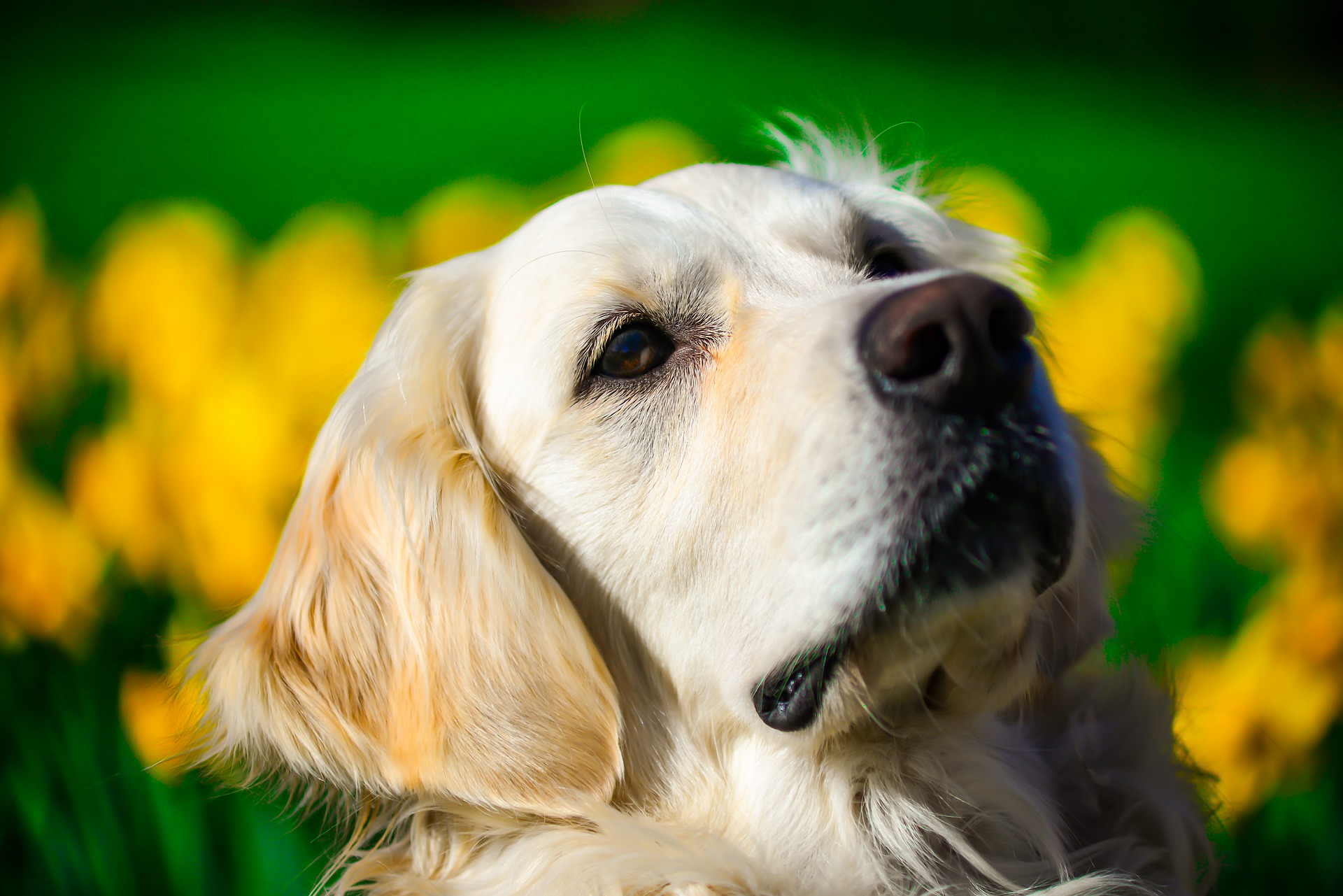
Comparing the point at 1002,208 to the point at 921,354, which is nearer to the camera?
the point at 921,354

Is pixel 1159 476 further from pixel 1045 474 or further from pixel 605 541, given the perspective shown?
pixel 605 541

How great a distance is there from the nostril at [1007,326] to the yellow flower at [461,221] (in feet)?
5.21

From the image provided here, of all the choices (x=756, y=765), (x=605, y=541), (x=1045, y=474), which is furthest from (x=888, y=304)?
(x=756, y=765)

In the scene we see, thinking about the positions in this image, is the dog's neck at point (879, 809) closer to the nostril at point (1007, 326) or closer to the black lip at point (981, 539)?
the black lip at point (981, 539)

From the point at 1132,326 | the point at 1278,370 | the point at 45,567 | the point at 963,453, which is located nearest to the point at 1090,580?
the point at 963,453

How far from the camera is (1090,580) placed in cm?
164

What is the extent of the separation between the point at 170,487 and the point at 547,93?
1510mm

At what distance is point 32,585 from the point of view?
2006 mm

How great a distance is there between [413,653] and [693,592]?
46cm

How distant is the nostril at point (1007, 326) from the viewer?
1.09 metres

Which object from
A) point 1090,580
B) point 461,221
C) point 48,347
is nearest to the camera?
point 1090,580

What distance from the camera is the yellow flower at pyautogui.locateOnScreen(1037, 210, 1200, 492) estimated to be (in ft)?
8.17

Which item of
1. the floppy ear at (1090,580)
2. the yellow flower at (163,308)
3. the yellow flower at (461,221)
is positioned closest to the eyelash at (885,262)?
the floppy ear at (1090,580)

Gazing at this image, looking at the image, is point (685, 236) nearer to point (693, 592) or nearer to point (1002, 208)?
point (693, 592)
